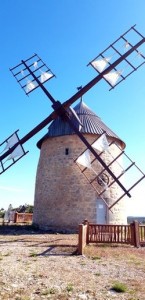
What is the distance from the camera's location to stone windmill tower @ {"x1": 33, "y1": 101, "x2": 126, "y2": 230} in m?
17.0

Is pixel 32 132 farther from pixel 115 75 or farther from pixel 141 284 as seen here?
pixel 141 284

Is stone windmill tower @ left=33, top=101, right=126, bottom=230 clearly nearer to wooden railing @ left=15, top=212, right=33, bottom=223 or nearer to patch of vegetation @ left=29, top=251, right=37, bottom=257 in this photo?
wooden railing @ left=15, top=212, right=33, bottom=223

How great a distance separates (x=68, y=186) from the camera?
57.1ft

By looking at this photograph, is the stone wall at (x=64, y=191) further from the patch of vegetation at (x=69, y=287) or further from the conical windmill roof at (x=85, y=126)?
the patch of vegetation at (x=69, y=287)

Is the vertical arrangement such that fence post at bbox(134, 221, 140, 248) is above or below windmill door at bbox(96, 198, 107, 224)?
below

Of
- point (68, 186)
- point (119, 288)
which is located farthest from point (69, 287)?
point (68, 186)

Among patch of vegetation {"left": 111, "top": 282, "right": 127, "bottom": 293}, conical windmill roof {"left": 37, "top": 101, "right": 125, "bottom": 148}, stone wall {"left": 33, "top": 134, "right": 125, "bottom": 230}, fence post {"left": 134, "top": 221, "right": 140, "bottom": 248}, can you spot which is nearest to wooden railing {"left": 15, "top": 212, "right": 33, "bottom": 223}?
stone wall {"left": 33, "top": 134, "right": 125, "bottom": 230}

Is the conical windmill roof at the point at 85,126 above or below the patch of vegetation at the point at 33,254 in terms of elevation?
above

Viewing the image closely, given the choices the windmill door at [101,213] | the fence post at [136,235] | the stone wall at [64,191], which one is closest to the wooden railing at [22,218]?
the stone wall at [64,191]

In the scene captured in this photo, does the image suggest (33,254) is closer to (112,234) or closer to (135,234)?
(112,234)

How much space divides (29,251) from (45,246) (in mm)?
1335

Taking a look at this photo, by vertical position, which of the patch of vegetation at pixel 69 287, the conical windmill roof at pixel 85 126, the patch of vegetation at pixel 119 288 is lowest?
the patch of vegetation at pixel 119 288

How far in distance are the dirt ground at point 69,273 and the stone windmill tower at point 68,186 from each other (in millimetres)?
6221

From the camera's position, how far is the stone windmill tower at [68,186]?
1700 cm
